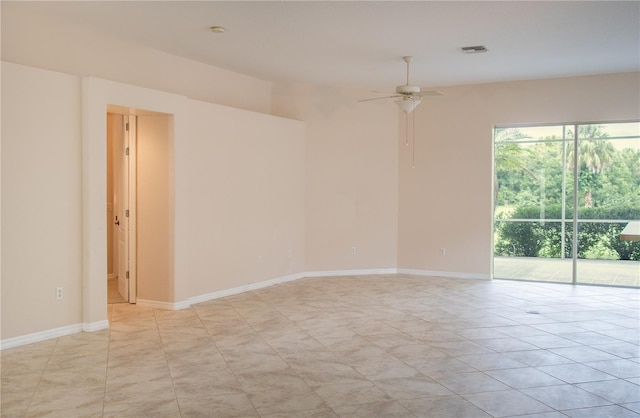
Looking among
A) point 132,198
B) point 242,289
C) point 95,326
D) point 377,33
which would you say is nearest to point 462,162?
point 377,33

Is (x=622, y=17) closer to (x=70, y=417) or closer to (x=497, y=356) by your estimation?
(x=497, y=356)

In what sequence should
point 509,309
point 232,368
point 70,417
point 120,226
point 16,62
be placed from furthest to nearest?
point 120,226 < point 509,309 < point 16,62 < point 232,368 < point 70,417

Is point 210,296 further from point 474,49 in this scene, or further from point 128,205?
point 474,49

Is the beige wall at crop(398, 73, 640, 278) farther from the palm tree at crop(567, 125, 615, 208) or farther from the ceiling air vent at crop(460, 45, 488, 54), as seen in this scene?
the ceiling air vent at crop(460, 45, 488, 54)

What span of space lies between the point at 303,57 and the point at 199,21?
179cm

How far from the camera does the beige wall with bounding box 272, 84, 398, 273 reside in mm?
9023

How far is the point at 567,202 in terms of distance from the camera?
8.49m

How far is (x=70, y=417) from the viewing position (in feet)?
11.6

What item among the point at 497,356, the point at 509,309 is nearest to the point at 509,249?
the point at 509,309

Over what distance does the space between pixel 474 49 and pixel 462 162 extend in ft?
9.17

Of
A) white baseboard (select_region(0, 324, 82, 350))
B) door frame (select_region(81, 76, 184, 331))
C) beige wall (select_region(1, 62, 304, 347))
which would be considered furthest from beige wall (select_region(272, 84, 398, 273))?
white baseboard (select_region(0, 324, 82, 350))

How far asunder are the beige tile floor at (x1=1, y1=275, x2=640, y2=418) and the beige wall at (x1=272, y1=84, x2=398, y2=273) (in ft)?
6.54

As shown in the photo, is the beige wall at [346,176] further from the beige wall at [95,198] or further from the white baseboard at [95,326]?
the white baseboard at [95,326]

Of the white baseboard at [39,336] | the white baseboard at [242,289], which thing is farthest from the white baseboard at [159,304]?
the white baseboard at [39,336]
